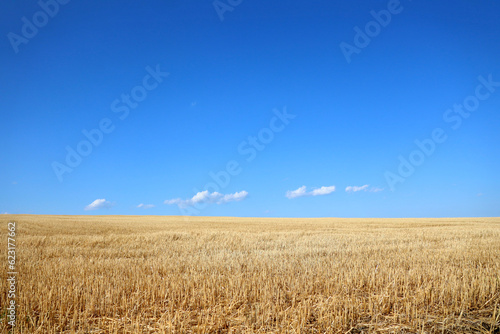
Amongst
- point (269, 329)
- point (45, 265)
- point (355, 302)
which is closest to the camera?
point (269, 329)

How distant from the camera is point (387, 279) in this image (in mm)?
7465

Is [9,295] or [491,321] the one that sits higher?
[9,295]

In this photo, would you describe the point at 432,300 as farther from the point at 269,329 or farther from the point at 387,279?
the point at 269,329

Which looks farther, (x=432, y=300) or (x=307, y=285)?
(x=307, y=285)

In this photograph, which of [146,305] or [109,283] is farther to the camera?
[109,283]

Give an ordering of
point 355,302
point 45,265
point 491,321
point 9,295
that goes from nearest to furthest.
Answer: point 491,321
point 355,302
point 9,295
point 45,265

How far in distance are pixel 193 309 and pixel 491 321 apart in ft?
16.7

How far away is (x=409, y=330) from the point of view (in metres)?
4.90

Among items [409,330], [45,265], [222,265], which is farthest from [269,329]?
[45,265]

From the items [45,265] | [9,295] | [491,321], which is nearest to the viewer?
[491,321]

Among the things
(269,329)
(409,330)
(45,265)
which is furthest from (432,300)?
(45,265)

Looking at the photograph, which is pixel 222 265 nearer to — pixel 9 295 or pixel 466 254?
pixel 9 295

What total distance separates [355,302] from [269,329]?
1.89 metres

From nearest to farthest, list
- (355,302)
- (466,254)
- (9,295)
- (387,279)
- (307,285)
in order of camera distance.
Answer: (355,302), (9,295), (307,285), (387,279), (466,254)
